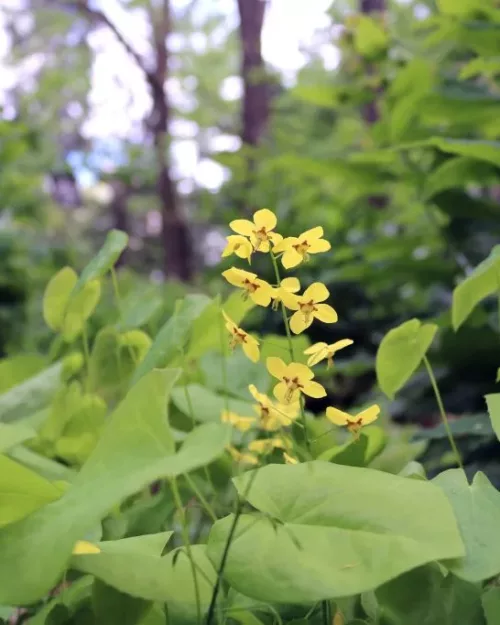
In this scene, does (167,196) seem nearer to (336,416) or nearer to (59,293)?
(59,293)

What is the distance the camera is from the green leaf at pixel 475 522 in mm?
200

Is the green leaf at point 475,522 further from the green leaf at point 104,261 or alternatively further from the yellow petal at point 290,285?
the green leaf at point 104,261

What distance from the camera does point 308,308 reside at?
0.26m

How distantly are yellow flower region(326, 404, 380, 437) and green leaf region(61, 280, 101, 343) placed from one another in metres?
0.21

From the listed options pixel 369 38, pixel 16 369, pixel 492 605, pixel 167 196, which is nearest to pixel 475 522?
pixel 492 605

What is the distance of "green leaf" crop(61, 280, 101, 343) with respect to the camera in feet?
1.33

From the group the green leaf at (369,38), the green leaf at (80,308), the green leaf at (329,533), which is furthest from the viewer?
the green leaf at (369,38)

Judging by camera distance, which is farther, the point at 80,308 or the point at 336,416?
the point at 80,308

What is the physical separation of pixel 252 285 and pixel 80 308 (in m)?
0.19

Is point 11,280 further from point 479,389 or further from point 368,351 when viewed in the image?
point 479,389

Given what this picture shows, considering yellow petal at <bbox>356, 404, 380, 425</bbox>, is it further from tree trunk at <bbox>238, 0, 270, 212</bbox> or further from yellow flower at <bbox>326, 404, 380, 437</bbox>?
tree trunk at <bbox>238, 0, 270, 212</bbox>

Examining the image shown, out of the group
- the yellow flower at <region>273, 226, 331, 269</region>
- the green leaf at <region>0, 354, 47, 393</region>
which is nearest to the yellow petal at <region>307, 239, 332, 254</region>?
the yellow flower at <region>273, 226, 331, 269</region>

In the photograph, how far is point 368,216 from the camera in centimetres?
126

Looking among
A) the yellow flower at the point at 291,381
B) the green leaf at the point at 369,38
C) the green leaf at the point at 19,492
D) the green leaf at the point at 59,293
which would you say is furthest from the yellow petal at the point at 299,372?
the green leaf at the point at 369,38
